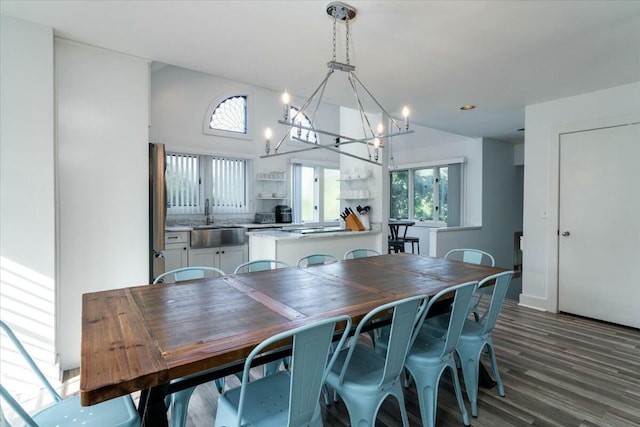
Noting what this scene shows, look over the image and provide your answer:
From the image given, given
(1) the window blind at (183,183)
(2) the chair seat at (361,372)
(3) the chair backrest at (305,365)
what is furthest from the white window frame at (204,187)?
(3) the chair backrest at (305,365)

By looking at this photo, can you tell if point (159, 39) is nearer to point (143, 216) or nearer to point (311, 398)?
point (143, 216)

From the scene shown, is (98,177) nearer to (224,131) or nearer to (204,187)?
(204,187)

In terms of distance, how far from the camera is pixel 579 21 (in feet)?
6.91

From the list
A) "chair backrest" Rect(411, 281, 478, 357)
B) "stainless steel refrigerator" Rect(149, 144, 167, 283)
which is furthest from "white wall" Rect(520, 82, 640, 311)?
"stainless steel refrigerator" Rect(149, 144, 167, 283)

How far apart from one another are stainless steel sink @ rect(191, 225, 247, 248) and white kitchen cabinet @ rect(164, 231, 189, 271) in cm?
12

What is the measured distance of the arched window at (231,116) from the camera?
5863 mm

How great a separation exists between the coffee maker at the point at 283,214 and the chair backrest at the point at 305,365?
5.08 metres

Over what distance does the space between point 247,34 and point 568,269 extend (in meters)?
4.13

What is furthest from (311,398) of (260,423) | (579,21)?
(579,21)

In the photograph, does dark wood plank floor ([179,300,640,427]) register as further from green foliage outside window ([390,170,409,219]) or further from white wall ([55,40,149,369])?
green foliage outside window ([390,170,409,219])

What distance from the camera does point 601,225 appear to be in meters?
3.53

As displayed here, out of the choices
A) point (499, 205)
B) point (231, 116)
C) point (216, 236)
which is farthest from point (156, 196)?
point (499, 205)

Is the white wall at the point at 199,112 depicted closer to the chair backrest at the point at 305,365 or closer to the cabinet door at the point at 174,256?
the cabinet door at the point at 174,256

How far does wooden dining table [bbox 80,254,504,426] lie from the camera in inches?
41.7
